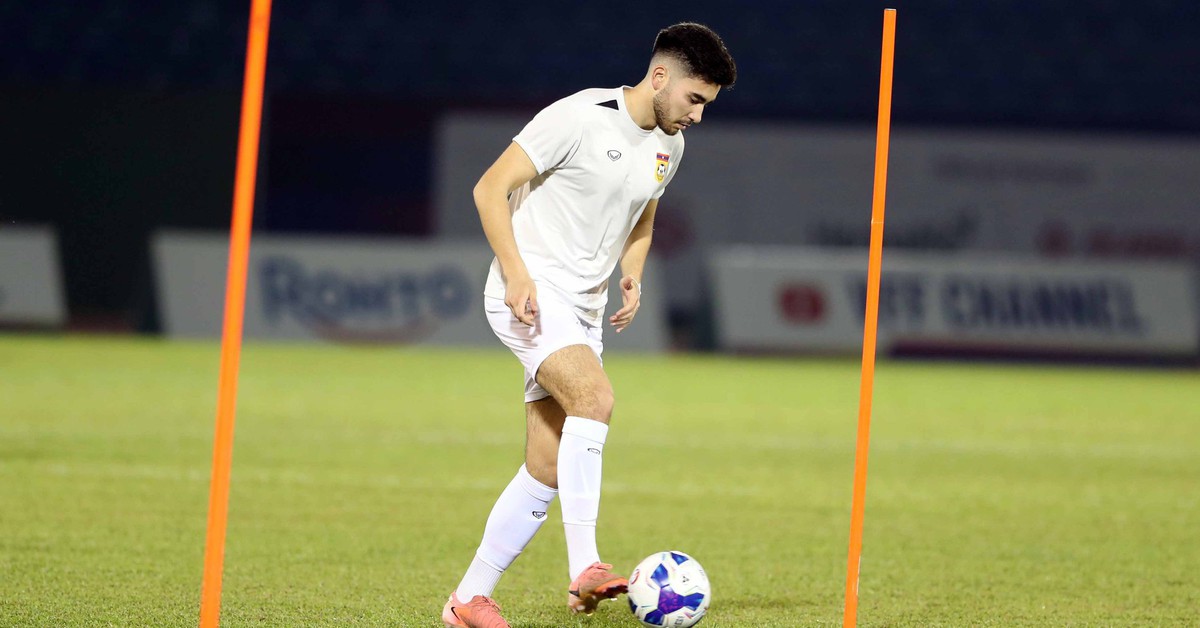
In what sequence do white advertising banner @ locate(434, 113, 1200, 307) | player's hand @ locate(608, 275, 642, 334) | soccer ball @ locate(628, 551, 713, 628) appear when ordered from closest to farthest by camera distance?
1. soccer ball @ locate(628, 551, 713, 628)
2. player's hand @ locate(608, 275, 642, 334)
3. white advertising banner @ locate(434, 113, 1200, 307)

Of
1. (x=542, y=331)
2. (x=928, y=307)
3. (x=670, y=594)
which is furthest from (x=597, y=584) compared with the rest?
(x=928, y=307)

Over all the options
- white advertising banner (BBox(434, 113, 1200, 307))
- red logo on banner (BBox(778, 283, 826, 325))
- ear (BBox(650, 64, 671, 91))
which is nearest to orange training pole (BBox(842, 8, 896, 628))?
ear (BBox(650, 64, 671, 91))

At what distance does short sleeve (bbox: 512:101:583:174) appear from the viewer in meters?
4.55

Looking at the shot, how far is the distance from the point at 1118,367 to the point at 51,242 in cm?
1377

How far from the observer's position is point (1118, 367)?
20.1 meters

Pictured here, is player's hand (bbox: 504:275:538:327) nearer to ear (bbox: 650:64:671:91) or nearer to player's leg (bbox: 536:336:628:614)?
player's leg (bbox: 536:336:628:614)

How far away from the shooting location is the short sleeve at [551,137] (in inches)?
179

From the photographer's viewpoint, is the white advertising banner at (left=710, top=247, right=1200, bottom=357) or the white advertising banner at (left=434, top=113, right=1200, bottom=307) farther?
the white advertising banner at (left=434, top=113, right=1200, bottom=307)

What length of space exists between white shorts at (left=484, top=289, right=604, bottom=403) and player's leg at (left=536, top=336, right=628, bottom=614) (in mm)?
38

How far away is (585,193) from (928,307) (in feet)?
48.7

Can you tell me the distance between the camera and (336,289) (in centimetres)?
1772

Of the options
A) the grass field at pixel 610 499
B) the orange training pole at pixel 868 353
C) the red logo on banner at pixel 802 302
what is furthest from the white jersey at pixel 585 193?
the red logo on banner at pixel 802 302

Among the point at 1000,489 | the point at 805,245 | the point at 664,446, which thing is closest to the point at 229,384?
the point at 1000,489

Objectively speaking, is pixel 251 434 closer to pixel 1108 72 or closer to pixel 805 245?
pixel 805 245
